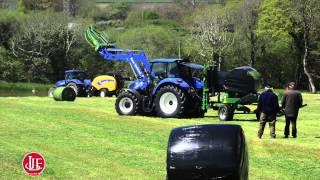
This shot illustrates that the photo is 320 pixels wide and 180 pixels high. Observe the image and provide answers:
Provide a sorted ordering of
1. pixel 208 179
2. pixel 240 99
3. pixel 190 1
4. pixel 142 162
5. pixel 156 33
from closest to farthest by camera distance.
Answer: pixel 208 179, pixel 142 162, pixel 240 99, pixel 156 33, pixel 190 1

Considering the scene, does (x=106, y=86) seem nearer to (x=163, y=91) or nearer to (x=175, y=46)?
(x=163, y=91)

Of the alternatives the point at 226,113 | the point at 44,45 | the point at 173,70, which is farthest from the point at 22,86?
the point at 226,113

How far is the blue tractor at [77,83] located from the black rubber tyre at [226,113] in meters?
18.3

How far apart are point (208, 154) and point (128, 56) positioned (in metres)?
17.1

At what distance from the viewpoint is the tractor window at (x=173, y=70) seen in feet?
72.7

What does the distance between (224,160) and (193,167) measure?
42 centimetres

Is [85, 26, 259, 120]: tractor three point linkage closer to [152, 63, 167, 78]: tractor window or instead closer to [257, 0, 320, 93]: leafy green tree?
[152, 63, 167, 78]: tractor window

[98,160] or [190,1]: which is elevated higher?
[190,1]

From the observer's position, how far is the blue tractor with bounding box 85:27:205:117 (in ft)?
70.6

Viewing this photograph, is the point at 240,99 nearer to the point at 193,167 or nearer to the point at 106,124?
the point at 106,124

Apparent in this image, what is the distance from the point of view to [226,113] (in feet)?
67.8

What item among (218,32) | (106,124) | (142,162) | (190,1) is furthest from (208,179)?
(190,1)

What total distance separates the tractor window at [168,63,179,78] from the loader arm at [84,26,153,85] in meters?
0.98

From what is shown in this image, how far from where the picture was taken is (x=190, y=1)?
10150cm
